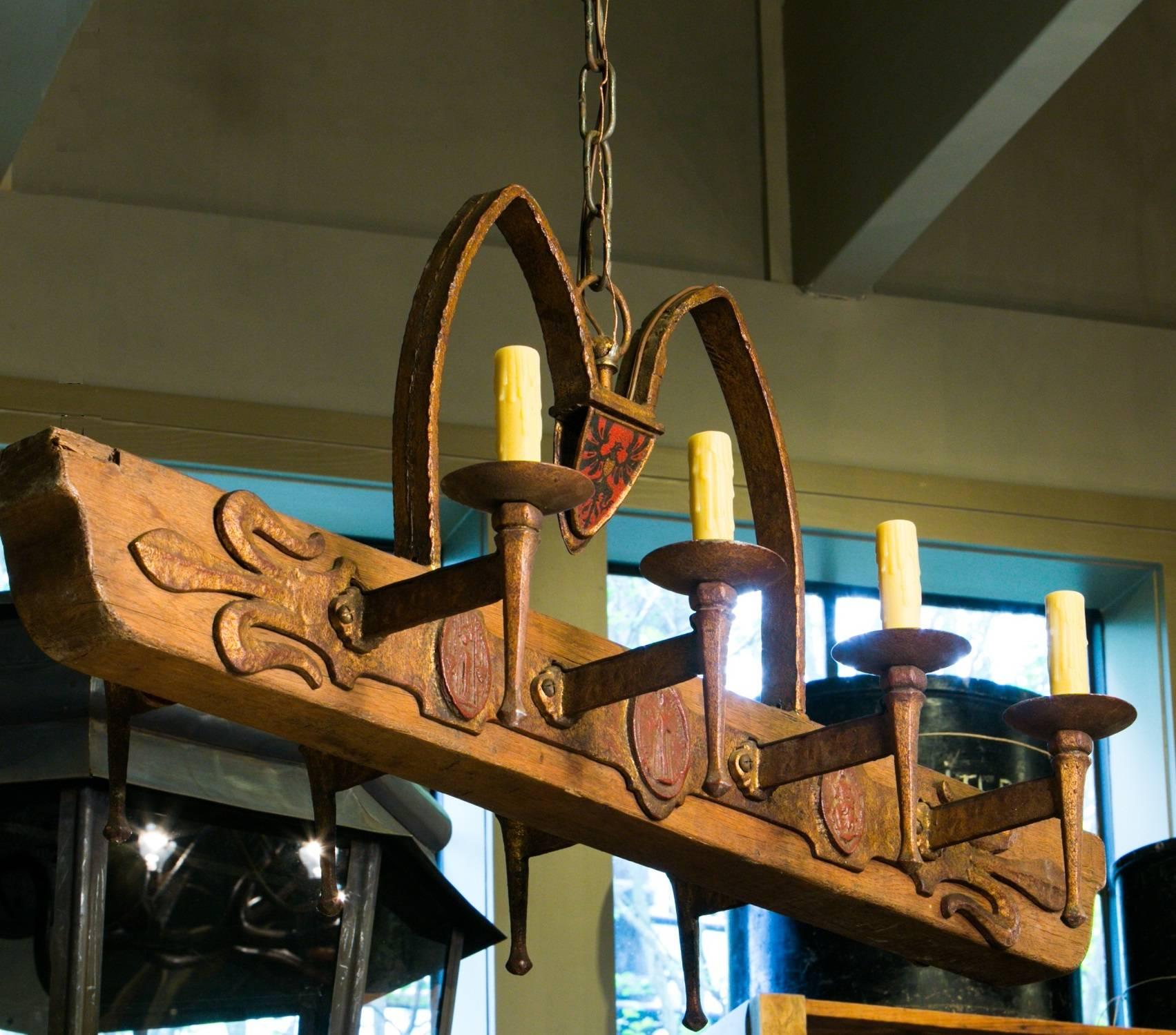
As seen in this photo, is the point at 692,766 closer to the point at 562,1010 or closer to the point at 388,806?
the point at 388,806

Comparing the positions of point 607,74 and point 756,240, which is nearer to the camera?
point 607,74

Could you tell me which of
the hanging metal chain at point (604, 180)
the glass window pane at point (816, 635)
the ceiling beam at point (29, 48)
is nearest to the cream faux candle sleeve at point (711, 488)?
the hanging metal chain at point (604, 180)

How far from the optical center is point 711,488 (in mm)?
1767

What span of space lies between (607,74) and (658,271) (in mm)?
2304

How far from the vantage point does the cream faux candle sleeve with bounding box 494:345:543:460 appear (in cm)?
164

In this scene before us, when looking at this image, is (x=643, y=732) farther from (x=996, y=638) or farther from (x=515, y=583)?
(x=996, y=638)

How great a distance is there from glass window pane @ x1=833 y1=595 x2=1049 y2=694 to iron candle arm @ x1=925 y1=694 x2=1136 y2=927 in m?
2.55

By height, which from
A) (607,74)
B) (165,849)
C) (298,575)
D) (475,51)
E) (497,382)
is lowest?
(165,849)

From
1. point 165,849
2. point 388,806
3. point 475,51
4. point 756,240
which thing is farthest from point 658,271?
point 165,849

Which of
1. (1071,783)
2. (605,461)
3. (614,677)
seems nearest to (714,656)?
(614,677)

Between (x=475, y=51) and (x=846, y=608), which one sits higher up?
(x=475, y=51)

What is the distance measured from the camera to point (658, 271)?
15.0ft

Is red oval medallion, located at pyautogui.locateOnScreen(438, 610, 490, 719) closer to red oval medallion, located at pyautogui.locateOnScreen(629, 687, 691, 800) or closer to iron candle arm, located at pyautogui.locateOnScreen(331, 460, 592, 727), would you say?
iron candle arm, located at pyautogui.locateOnScreen(331, 460, 592, 727)

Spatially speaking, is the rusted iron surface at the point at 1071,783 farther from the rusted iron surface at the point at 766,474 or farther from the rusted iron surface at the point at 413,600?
the rusted iron surface at the point at 413,600
